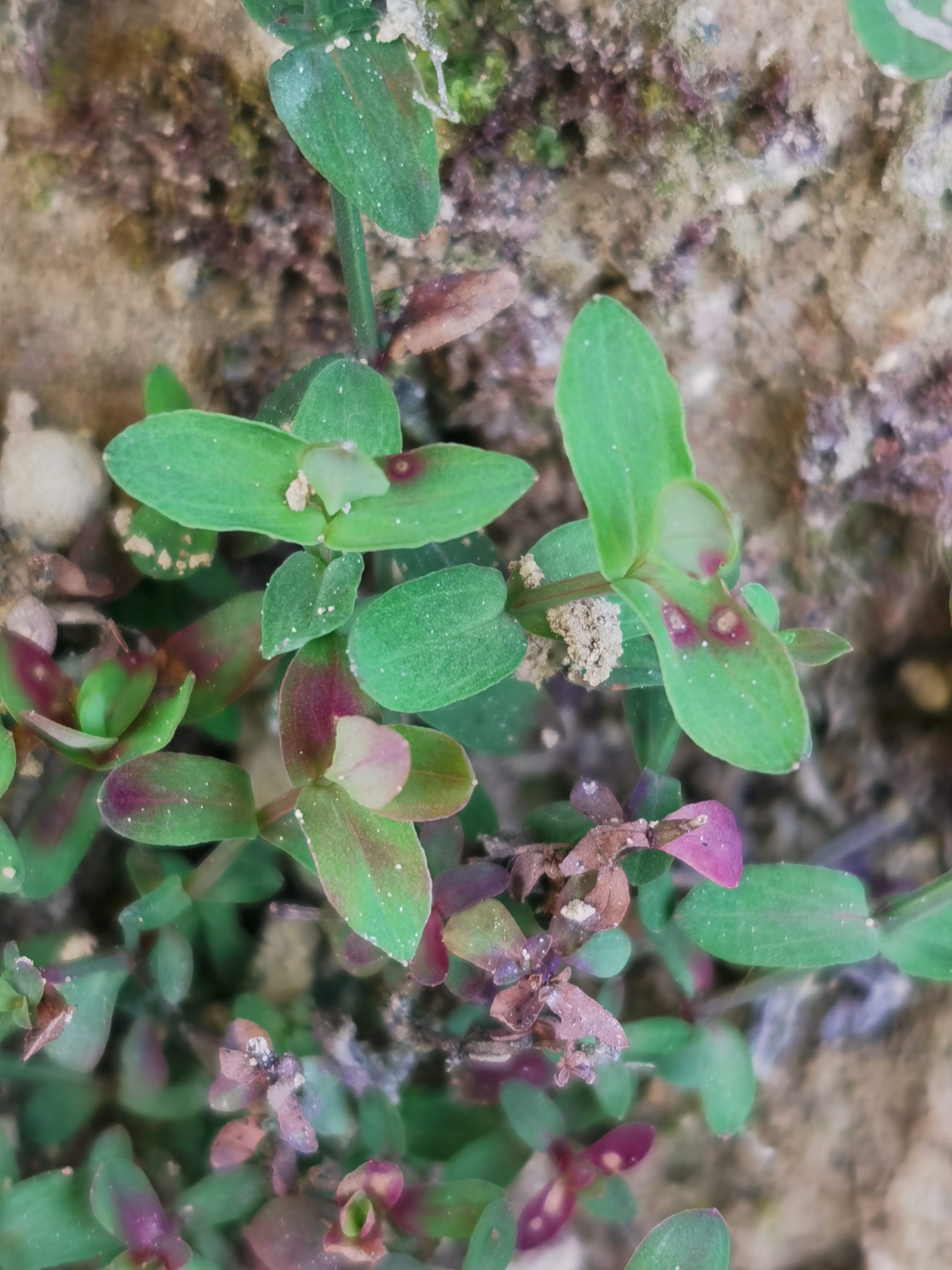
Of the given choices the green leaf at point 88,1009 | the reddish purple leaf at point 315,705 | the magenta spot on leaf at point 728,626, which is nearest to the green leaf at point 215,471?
the reddish purple leaf at point 315,705

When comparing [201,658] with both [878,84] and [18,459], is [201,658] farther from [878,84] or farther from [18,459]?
[878,84]

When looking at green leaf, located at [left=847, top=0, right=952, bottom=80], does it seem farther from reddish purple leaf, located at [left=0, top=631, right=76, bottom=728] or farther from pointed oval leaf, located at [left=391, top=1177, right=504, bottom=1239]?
pointed oval leaf, located at [left=391, top=1177, right=504, bottom=1239]

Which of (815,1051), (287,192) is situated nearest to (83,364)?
(287,192)

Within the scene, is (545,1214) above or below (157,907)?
below

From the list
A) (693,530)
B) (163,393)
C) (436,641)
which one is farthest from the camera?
(163,393)

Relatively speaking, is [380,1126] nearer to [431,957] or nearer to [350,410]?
[431,957]

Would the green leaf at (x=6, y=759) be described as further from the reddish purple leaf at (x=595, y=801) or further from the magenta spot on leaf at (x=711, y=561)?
the magenta spot on leaf at (x=711, y=561)

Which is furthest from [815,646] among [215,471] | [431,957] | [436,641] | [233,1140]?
[233,1140]

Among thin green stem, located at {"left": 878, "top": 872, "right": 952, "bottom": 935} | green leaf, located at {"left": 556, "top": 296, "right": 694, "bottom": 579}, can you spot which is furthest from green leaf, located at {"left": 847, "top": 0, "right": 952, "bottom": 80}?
thin green stem, located at {"left": 878, "top": 872, "right": 952, "bottom": 935}
